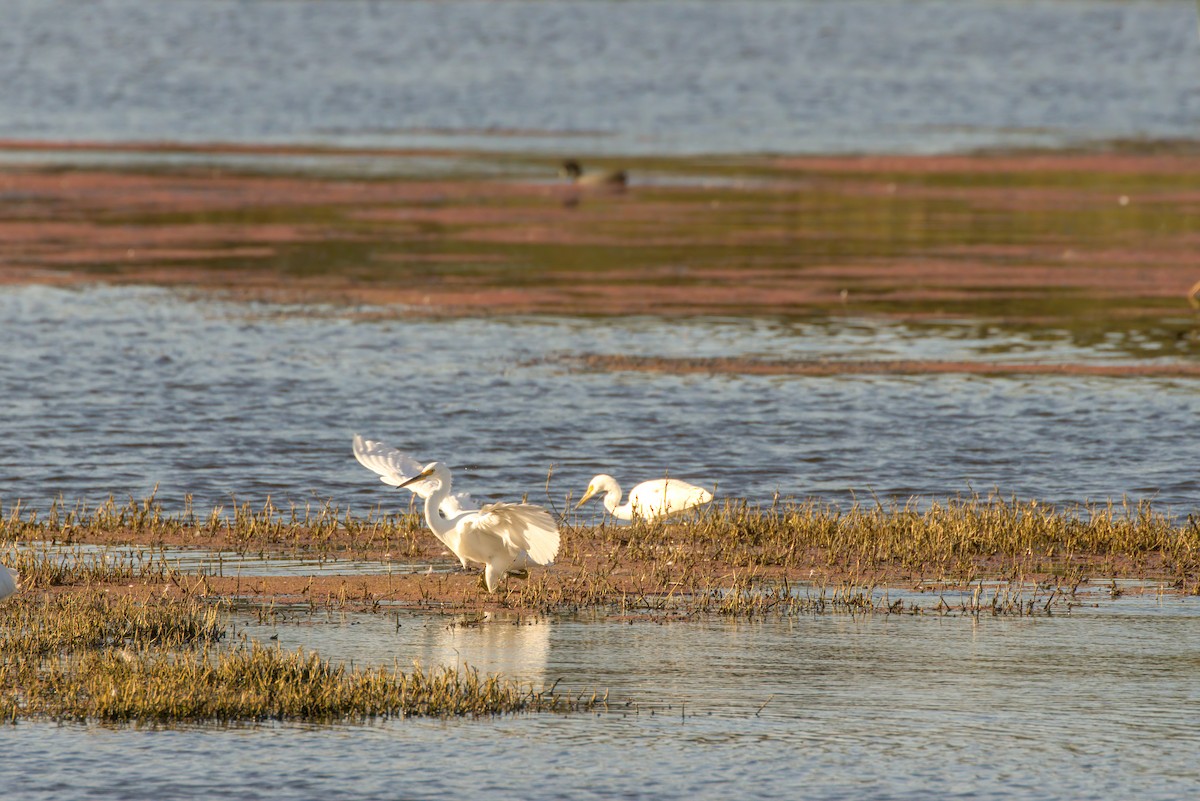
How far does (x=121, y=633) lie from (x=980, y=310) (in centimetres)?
1565

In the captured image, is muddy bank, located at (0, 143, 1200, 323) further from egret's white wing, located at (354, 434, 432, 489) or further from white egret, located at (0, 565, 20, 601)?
white egret, located at (0, 565, 20, 601)

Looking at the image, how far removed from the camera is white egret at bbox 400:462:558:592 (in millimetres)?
10695

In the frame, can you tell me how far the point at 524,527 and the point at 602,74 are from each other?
53013mm

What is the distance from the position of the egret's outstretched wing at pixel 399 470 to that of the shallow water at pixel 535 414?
6.05ft

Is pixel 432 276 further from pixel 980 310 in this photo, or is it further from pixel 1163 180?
pixel 1163 180

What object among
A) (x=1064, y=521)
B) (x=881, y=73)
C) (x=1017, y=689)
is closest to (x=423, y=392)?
(x=1064, y=521)

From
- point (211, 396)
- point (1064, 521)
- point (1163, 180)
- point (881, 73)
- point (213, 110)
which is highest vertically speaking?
point (881, 73)

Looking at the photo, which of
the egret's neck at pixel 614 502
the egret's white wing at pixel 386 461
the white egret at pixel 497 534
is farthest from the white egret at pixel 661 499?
the white egret at pixel 497 534

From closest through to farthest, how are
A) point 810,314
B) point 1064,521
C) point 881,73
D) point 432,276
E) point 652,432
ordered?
point 1064,521 < point 652,432 < point 810,314 < point 432,276 < point 881,73

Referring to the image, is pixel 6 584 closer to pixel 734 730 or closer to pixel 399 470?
pixel 399 470

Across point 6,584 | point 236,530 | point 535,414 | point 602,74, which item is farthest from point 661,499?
point 602,74

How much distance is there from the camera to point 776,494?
13219 mm

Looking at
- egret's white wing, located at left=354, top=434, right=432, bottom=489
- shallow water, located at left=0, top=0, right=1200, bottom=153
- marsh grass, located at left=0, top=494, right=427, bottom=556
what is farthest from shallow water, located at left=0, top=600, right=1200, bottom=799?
shallow water, located at left=0, top=0, right=1200, bottom=153

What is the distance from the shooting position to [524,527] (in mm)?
10805
